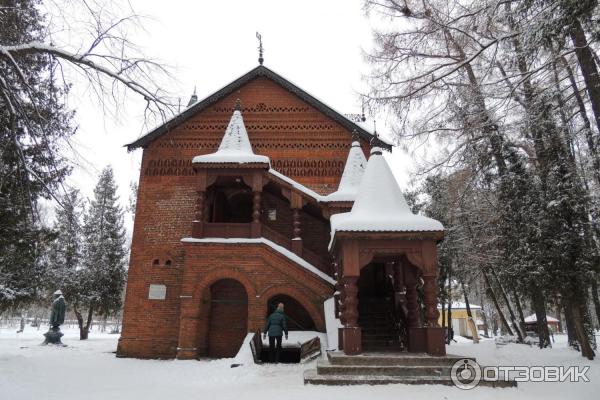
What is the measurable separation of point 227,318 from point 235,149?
5707 millimetres

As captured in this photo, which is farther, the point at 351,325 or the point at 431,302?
the point at 431,302

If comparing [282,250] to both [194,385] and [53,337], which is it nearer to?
[194,385]

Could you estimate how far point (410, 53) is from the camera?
9617 millimetres

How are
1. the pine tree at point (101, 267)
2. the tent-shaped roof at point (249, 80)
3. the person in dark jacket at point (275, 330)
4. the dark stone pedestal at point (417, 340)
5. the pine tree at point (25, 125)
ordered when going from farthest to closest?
the pine tree at point (101, 267)
the tent-shaped roof at point (249, 80)
the person in dark jacket at point (275, 330)
the dark stone pedestal at point (417, 340)
the pine tree at point (25, 125)

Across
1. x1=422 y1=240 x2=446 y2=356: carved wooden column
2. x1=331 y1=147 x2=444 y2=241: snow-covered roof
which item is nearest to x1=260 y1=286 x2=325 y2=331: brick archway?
x1=331 y1=147 x2=444 y2=241: snow-covered roof

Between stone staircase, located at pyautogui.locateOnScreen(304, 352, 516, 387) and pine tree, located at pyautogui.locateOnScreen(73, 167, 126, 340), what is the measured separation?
66.1ft

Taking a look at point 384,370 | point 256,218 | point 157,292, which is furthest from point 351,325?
point 157,292

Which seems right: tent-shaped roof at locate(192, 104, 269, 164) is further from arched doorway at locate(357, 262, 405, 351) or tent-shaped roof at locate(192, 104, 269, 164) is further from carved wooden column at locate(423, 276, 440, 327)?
carved wooden column at locate(423, 276, 440, 327)

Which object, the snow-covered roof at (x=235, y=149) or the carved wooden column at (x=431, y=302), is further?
the snow-covered roof at (x=235, y=149)

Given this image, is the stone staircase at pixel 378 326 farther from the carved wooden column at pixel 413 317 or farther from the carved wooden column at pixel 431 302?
the carved wooden column at pixel 431 302

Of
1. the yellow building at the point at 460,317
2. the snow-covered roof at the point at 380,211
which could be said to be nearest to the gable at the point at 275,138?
the snow-covered roof at the point at 380,211

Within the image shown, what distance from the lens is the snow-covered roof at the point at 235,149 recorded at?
44.3 feet

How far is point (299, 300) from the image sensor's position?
12.5 metres

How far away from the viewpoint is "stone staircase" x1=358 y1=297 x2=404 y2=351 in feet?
34.5
